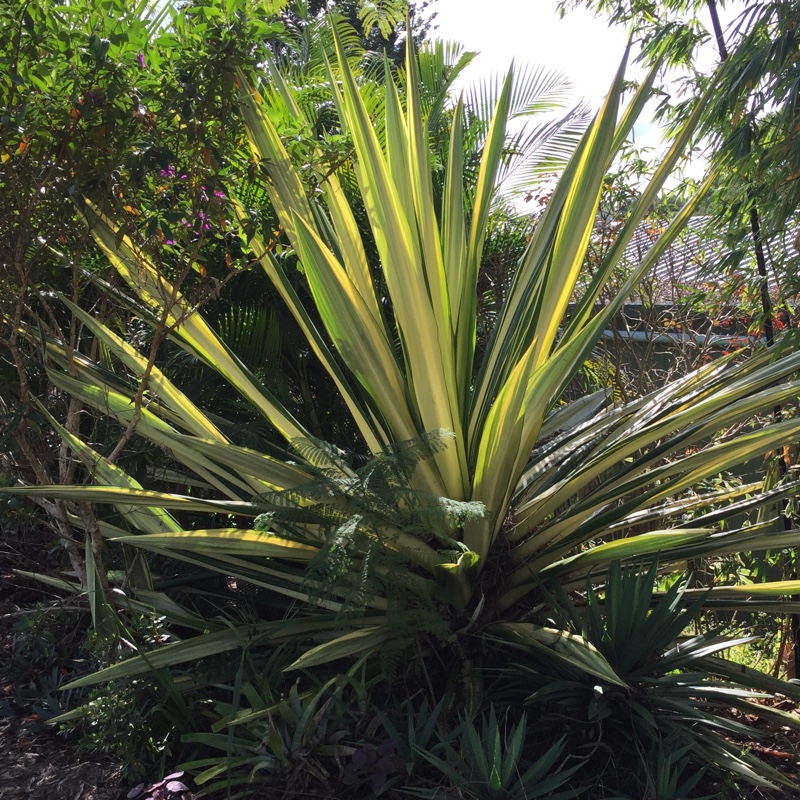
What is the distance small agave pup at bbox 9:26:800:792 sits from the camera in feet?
7.58

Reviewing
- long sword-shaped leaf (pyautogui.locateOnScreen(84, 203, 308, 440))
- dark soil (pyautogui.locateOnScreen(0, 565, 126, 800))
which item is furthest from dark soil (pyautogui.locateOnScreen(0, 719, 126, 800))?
long sword-shaped leaf (pyautogui.locateOnScreen(84, 203, 308, 440))

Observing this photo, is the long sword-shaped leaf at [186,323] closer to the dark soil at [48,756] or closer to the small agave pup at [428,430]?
the small agave pup at [428,430]

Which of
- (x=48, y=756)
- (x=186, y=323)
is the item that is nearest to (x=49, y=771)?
(x=48, y=756)

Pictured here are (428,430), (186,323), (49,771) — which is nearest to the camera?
(49,771)

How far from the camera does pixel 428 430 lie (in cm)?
257

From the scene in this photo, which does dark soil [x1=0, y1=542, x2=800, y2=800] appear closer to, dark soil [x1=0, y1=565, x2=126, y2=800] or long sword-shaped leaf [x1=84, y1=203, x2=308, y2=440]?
dark soil [x1=0, y1=565, x2=126, y2=800]

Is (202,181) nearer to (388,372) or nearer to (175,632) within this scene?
(388,372)

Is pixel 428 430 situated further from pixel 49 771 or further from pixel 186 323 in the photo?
pixel 49 771

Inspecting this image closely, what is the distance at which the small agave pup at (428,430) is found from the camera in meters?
2.31

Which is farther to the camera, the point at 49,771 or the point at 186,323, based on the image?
the point at 186,323

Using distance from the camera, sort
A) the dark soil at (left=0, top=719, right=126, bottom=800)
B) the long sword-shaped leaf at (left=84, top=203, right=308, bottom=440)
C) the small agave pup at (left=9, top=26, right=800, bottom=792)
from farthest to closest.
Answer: the long sword-shaped leaf at (left=84, top=203, right=308, bottom=440) < the small agave pup at (left=9, top=26, right=800, bottom=792) < the dark soil at (left=0, top=719, right=126, bottom=800)

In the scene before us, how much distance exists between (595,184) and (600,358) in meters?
1.88

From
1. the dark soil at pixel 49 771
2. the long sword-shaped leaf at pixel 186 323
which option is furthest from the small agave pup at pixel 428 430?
the dark soil at pixel 49 771

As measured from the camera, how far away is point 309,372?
137 inches
